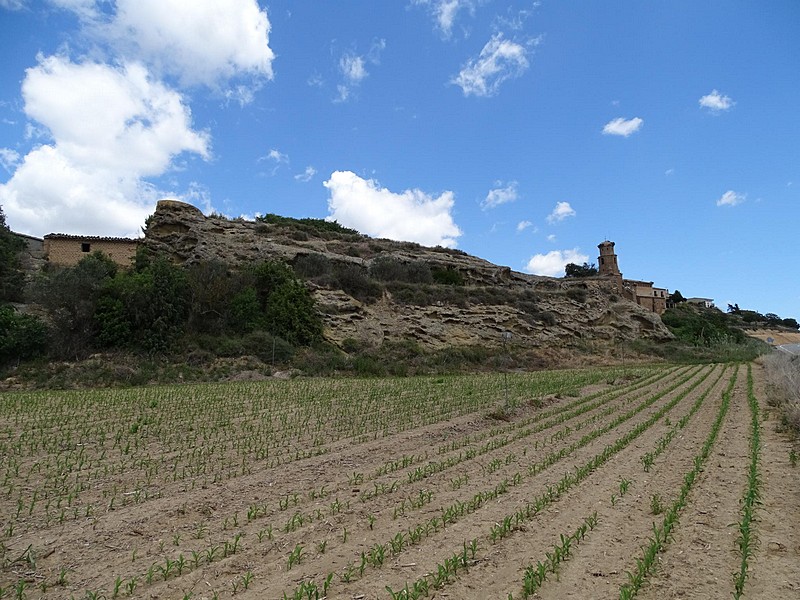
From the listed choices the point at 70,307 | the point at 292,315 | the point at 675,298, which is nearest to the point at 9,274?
the point at 70,307

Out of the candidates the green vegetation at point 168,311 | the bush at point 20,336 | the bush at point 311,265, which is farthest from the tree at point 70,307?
the bush at point 311,265

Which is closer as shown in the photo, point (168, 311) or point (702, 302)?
point (168, 311)

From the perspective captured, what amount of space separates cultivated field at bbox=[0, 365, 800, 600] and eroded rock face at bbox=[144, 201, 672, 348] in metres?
20.3

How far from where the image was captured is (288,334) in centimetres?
2795

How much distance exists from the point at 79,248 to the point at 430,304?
78.2ft

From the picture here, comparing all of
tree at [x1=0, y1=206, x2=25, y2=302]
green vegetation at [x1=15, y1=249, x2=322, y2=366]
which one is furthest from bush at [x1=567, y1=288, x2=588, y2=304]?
tree at [x1=0, y1=206, x2=25, y2=302]

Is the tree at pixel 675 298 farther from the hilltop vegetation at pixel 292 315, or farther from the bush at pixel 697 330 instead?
the hilltop vegetation at pixel 292 315

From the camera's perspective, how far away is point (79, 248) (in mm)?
32031

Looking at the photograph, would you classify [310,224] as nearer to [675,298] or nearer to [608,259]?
[608,259]

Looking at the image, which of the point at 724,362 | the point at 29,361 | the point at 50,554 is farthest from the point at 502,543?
the point at 724,362

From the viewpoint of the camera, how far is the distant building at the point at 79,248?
104ft

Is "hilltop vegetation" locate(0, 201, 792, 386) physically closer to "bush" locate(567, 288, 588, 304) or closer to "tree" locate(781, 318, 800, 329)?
"bush" locate(567, 288, 588, 304)

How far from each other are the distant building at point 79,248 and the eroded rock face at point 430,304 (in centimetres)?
194

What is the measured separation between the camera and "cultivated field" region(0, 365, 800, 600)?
4.09 meters
